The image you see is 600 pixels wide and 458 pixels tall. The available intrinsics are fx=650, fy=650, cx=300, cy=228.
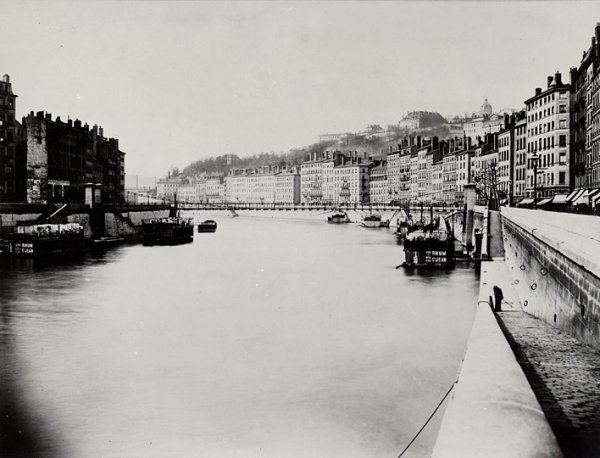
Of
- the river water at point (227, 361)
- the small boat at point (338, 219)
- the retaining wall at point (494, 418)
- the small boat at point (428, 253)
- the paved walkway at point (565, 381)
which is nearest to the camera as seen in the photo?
the retaining wall at point (494, 418)

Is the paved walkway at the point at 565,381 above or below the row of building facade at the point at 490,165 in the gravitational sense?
below

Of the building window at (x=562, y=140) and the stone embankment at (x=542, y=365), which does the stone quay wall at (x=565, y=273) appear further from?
the building window at (x=562, y=140)

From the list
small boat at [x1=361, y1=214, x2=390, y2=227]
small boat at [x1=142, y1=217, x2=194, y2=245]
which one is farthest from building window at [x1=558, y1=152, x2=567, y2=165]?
small boat at [x1=361, y1=214, x2=390, y2=227]

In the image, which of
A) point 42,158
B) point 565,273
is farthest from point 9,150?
point 565,273

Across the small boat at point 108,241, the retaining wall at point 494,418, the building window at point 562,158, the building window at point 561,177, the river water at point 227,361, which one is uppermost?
the building window at point 562,158

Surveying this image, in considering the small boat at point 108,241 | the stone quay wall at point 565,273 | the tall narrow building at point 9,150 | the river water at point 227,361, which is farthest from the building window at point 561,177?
the tall narrow building at point 9,150

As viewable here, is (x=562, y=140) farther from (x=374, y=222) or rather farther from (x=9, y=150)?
(x=9, y=150)

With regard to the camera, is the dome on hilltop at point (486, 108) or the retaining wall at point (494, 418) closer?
the retaining wall at point (494, 418)
